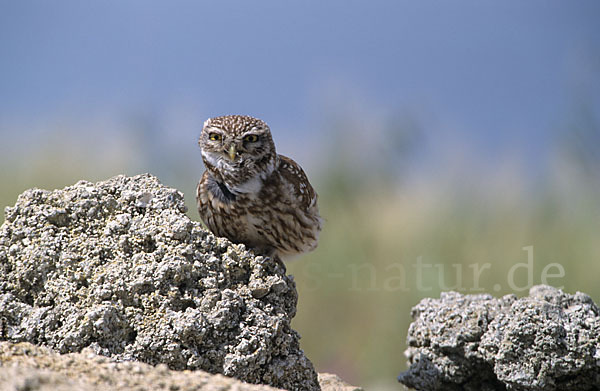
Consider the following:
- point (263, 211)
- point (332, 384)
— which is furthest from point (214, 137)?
point (332, 384)

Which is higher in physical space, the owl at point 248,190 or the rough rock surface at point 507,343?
the owl at point 248,190

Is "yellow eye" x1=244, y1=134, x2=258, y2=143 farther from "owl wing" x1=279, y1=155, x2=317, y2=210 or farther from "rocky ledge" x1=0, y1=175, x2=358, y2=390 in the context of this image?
"rocky ledge" x1=0, y1=175, x2=358, y2=390

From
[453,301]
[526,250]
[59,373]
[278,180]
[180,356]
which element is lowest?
[59,373]

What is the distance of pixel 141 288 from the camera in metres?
2.98

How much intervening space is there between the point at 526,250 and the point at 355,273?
2.37 meters

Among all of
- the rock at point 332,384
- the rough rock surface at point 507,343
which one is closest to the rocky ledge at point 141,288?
the rock at point 332,384

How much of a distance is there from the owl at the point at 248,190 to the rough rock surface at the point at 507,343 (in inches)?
43.5

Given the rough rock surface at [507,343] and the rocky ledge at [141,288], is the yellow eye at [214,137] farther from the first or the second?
the rough rock surface at [507,343]

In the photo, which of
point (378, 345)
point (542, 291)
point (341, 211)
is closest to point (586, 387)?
point (542, 291)

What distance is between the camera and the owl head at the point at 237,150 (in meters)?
3.61

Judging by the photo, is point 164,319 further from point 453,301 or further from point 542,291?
point 542,291

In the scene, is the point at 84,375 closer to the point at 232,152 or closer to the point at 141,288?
the point at 141,288

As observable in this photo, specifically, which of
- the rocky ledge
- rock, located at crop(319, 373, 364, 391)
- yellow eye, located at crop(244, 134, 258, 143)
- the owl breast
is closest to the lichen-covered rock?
the rocky ledge

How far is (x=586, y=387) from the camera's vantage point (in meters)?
3.58
